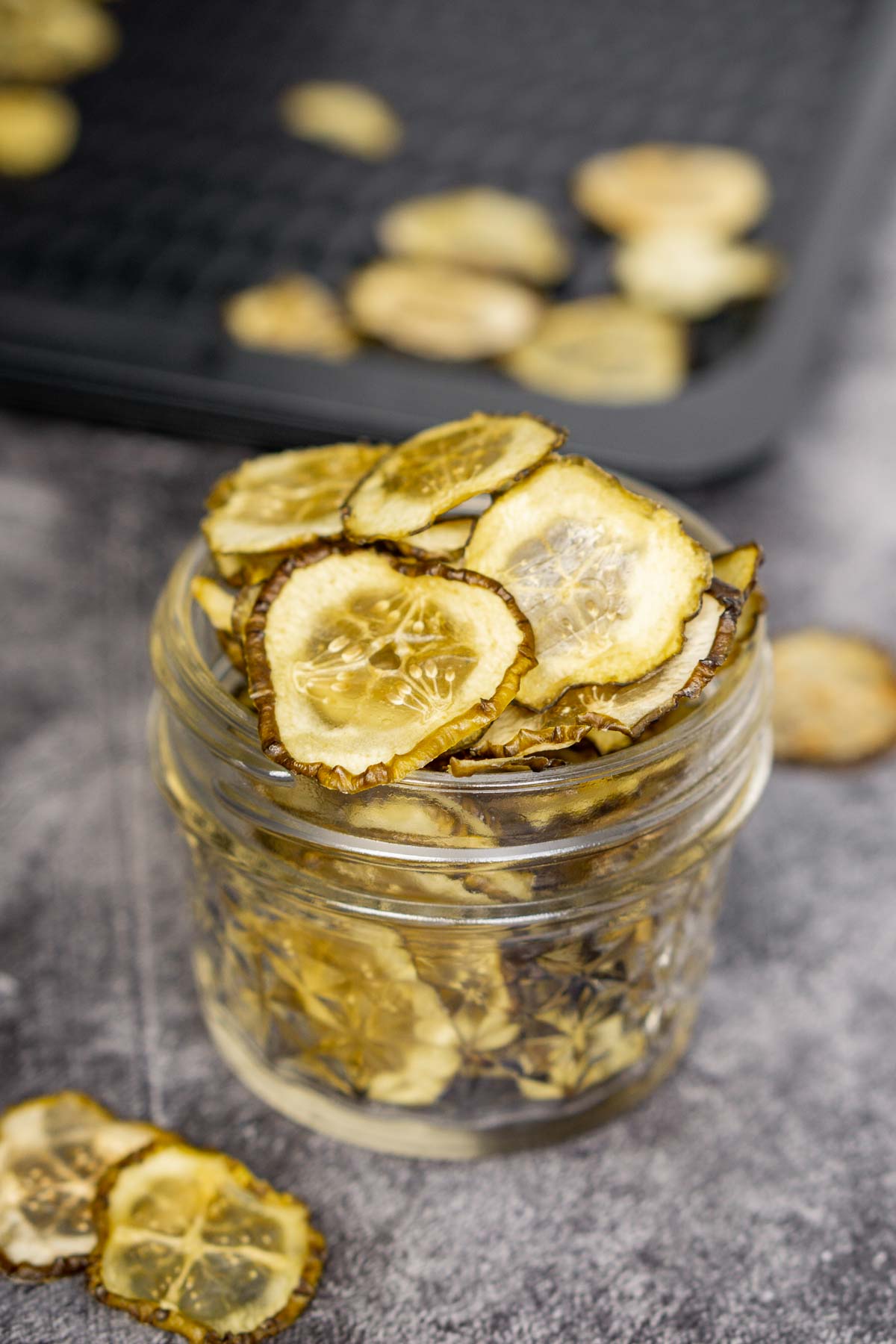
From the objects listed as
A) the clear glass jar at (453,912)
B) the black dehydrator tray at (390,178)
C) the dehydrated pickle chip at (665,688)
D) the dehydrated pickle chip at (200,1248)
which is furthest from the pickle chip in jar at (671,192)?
the dehydrated pickle chip at (200,1248)

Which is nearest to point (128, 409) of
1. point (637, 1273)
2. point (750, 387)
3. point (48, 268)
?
point (48, 268)

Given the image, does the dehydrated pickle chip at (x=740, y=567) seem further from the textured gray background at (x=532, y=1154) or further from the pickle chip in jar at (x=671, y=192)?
the pickle chip in jar at (x=671, y=192)

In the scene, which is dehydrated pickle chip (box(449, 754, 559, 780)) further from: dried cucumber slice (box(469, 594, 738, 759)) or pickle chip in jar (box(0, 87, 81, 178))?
pickle chip in jar (box(0, 87, 81, 178))

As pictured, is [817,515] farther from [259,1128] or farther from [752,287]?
[259,1128]

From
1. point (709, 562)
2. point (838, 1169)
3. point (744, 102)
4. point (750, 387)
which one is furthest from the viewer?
point (744, 102)

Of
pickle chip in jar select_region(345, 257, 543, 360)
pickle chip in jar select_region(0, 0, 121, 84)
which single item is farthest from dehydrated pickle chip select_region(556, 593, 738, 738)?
pickle chip in jar select_region(0, 0, 121, 84)

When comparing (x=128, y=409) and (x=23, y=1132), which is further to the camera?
(x=128, y=409)

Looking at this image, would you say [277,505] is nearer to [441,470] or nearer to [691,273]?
[441,470]
